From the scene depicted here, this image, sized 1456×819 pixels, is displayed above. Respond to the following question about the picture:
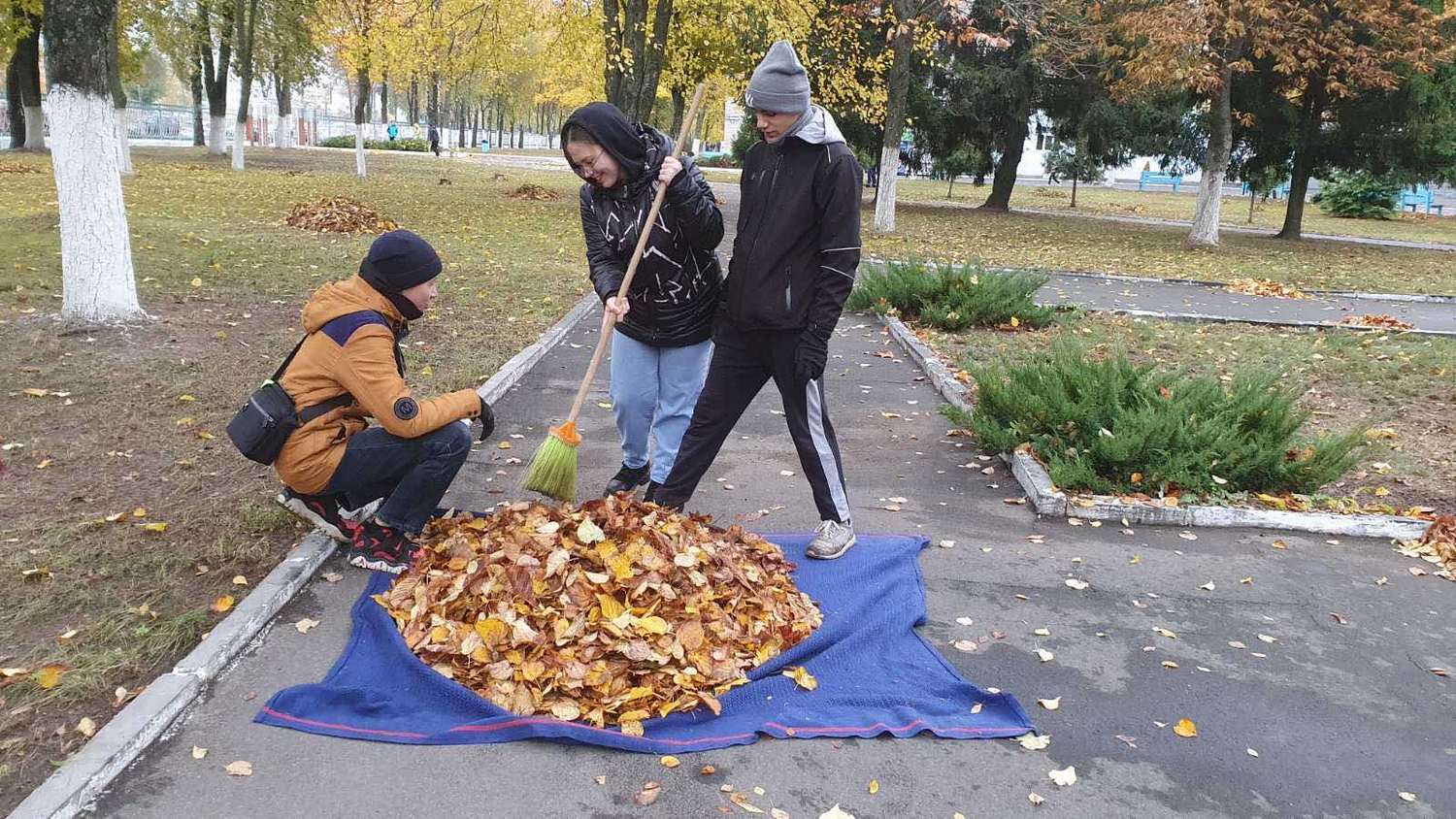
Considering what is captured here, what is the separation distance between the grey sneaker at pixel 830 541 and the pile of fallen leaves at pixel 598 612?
34 centimetres

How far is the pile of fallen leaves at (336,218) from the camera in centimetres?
1441

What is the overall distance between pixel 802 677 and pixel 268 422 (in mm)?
2106

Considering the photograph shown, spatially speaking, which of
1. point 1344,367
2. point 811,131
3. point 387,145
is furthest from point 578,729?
point 387,145

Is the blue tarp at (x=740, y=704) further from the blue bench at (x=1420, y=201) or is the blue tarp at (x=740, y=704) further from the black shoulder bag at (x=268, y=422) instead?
the blue bench at (x=1420, y=201)

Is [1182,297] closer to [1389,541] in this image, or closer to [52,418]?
[1389,541]

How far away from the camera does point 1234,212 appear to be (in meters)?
35.8

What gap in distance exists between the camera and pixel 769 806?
2.67 m

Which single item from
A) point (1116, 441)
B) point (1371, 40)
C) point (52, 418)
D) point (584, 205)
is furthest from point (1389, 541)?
point (1371, 40)

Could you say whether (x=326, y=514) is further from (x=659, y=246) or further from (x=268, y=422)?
(x=659, y=246)

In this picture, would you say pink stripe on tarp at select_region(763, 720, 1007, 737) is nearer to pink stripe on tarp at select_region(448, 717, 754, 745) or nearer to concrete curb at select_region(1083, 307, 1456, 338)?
pink stripe on tarp at select_region(448, 717, 754, 745)

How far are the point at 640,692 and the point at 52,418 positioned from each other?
427 centimetres

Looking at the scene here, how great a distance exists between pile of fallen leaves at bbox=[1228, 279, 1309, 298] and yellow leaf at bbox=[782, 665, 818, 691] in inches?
485

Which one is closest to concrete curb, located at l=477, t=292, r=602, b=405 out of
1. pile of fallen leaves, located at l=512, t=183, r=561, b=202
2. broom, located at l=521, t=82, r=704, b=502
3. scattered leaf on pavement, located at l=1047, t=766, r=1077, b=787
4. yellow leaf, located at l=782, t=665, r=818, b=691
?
broom, located at l=521, t=82, r=704, b=502

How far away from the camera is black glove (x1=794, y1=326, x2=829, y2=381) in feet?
12.5
